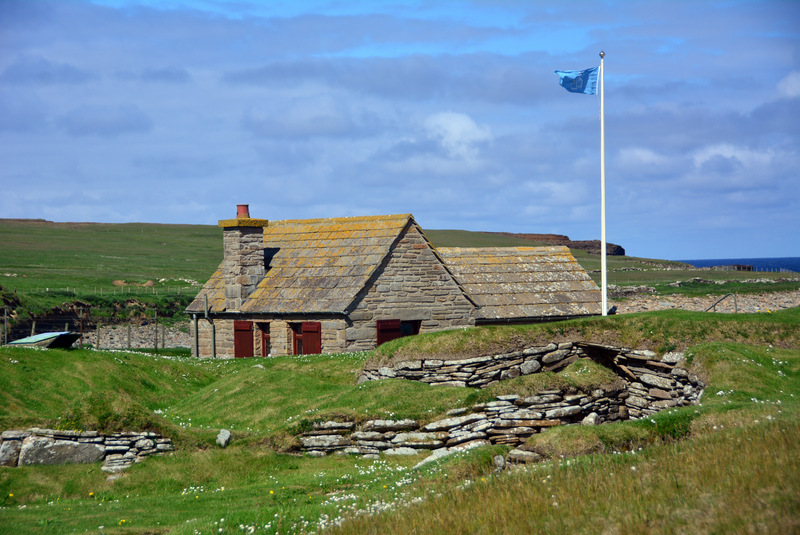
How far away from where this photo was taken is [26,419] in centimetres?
1617

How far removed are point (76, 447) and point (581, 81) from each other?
2126 centimetres

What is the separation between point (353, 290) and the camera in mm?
29359

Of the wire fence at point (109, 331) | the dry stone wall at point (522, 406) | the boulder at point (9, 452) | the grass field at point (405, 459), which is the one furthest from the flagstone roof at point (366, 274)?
the boulder at point (9, 452)

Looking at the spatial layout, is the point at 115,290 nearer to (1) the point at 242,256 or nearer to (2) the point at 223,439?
(1) the point at 242,256

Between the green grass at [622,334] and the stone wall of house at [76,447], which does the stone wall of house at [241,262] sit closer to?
the green grass at [622,334]

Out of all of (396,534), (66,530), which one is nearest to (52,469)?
(66,530)

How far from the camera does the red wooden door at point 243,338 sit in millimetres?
31656

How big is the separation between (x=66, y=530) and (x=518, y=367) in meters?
13.2

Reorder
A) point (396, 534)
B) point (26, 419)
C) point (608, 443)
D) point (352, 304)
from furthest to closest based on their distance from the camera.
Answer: point (352, 304)
point (26, 419)
point (608, 443)
point (396, 534)

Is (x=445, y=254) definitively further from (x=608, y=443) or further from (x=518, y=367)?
(x=608, y=443)

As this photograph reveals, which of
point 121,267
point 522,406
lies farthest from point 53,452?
point 121,267

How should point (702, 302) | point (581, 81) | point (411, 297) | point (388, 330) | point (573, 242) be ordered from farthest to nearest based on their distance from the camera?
point (573, 242)
point (702, 302)
point (411, 297)
point (388, 330)
point (581, 81)

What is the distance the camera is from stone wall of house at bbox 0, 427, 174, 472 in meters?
15.3

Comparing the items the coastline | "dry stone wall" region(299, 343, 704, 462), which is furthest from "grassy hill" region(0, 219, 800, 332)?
"dry stone wall" region(299, 343, 704, 462)
